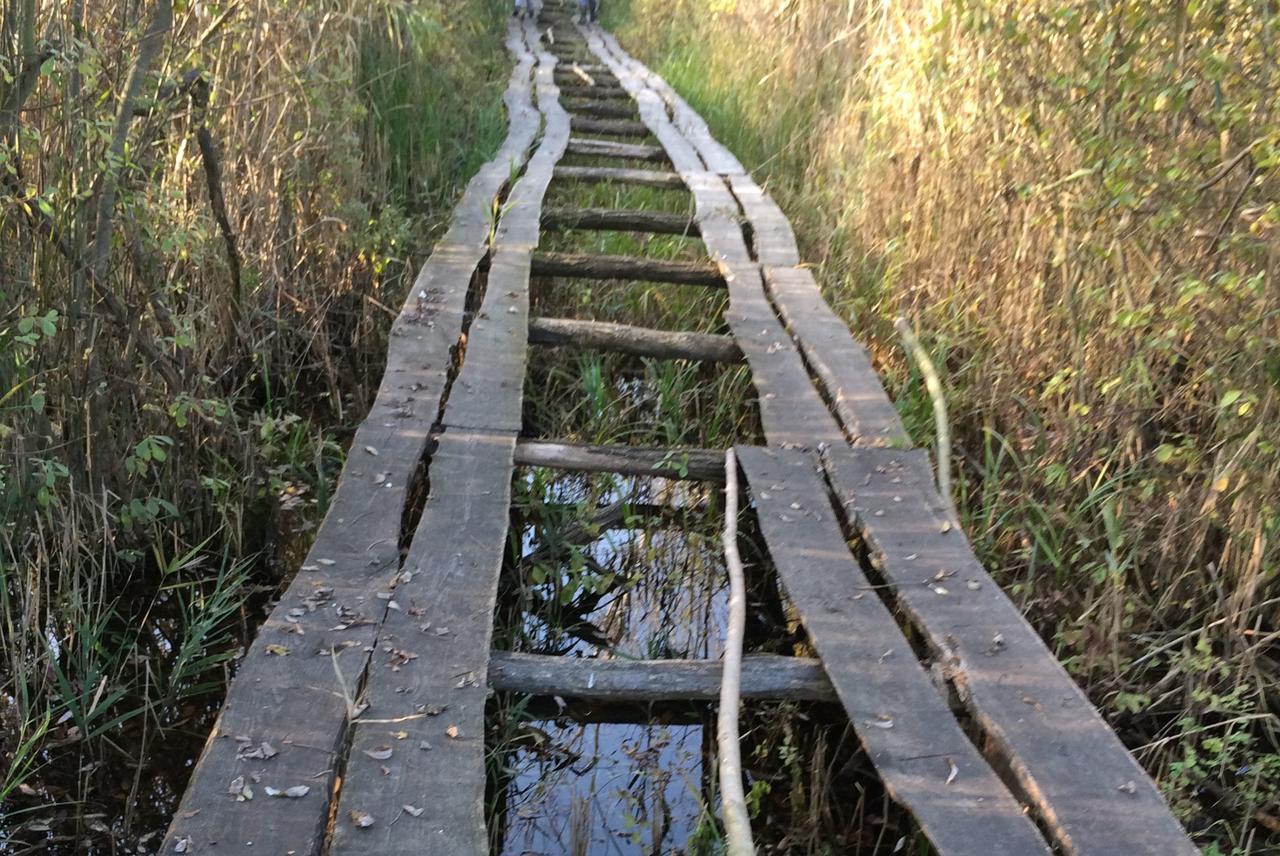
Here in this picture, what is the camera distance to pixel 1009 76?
3.49 metres

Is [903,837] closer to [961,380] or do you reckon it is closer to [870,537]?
[870,537]

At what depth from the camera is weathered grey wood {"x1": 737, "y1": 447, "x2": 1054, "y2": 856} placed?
Result: 184cm

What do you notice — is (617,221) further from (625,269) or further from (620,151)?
(620,151)

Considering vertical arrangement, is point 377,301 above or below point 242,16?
below

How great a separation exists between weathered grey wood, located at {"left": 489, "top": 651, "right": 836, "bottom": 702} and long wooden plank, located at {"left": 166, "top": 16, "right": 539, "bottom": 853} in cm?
31

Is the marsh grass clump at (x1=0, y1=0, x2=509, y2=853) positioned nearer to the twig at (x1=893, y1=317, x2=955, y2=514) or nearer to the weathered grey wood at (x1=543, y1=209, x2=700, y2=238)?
the weathered grey wood at (x1=543, y1=209, x2=700, y2=238)

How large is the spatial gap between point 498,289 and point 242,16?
50.6 inches

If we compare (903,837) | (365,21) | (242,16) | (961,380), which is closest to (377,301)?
(242,16)

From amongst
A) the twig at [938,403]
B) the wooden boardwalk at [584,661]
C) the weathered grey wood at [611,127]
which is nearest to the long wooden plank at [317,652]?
the wooden boardwalk at [584,661]

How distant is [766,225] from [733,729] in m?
3.43

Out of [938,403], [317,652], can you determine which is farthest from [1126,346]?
[317,652]

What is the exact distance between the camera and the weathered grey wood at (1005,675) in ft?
6.09

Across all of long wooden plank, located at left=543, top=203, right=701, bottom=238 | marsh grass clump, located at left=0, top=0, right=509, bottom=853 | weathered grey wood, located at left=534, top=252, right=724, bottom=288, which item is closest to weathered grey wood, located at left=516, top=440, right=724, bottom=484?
marsh grass clump, located at left=0, top=0, right=509, bottom=853

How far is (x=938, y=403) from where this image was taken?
328 centimetres
